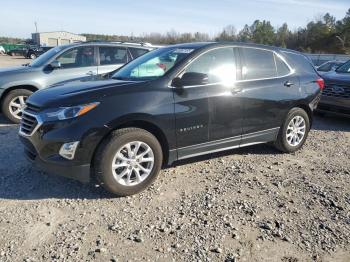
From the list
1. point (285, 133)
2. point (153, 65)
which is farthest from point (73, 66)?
point (285, 133)

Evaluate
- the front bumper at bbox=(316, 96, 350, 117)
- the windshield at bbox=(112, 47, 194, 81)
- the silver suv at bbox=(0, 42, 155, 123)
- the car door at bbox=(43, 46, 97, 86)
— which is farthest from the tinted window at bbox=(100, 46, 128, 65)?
the front bumper at bbox=(316, 96, 350, 117)

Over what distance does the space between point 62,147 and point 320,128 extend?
6074mm

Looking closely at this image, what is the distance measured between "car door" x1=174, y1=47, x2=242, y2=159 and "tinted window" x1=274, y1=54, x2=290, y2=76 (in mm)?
988

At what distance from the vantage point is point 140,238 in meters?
3.45

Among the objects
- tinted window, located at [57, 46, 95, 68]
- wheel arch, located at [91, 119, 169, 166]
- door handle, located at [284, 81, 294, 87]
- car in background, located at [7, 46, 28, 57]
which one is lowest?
wheel arch, located at [91, 119, 169, 166]

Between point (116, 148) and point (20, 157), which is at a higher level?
point (116, 148)

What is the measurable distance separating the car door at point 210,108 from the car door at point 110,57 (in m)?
3.79

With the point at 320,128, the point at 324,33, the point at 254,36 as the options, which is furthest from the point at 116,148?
the point at 254,36

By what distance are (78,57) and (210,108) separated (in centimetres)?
440

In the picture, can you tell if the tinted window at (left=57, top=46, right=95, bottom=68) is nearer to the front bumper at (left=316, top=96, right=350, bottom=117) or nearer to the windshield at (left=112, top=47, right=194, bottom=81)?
the windshield at (left=112, top=47, right=194, bottom=81)

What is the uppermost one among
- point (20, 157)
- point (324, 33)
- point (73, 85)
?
A: point (324, 33)

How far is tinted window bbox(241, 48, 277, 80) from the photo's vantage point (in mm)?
5332

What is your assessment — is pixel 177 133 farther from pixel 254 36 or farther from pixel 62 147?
pixel 254 36

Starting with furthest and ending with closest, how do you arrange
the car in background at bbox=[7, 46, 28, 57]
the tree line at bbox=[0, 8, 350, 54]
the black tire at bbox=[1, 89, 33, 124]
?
the tree line at bbox=[0, 8, 350, 54] < the car in background at bbox=[7, 46, 28, 57] < the black tire at bbox=[1, 89, 33, 124]
